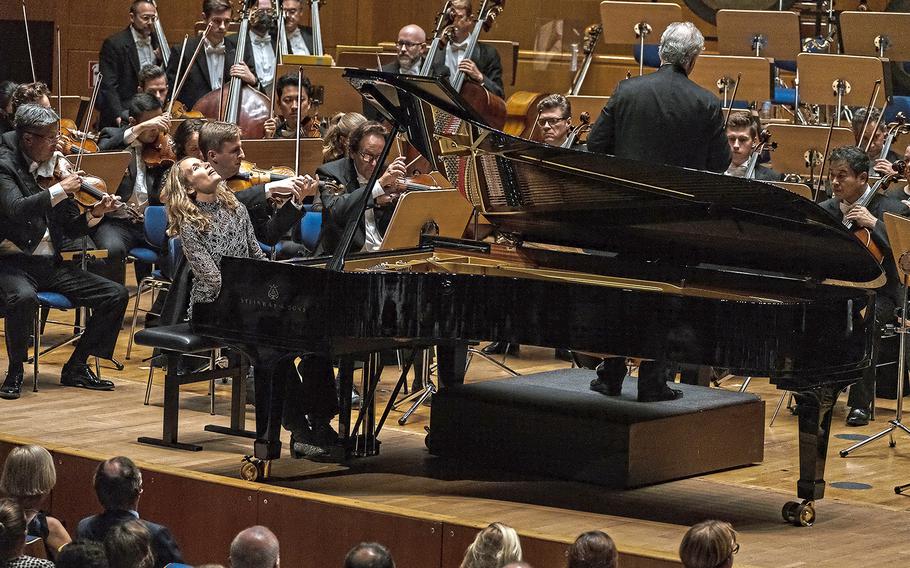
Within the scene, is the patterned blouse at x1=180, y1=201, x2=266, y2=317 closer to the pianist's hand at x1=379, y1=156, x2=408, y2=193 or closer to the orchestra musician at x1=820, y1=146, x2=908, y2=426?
the pianist's hand at x1=379, y1=156, x2=408, y2=193

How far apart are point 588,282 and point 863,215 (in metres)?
1.90

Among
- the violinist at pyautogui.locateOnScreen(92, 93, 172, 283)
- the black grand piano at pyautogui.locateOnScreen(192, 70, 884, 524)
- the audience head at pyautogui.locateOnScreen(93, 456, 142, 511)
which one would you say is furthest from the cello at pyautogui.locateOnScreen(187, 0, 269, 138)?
the audience head at pyautogui.locateOnScreen(93, 456, 142, 511)

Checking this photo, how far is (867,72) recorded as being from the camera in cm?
796

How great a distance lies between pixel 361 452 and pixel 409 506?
74 centimetres

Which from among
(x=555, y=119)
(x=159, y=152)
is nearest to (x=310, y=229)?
(x=159, y=152)

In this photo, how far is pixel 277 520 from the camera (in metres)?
4.77

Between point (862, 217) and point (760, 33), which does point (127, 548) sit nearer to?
point (862, 217)

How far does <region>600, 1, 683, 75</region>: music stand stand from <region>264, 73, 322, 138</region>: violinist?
1.97m

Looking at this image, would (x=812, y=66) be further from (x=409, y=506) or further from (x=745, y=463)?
(x=409, y=506)

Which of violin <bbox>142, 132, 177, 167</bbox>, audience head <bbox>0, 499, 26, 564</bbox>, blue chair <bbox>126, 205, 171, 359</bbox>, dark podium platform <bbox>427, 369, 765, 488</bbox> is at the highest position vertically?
violin <bbox>142, 132, 177, 167</bbox>

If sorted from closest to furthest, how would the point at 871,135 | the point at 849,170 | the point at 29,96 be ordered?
the point at 849,170 < the point at 29,96 < the point at 871,135

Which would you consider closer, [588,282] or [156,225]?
[588,282]

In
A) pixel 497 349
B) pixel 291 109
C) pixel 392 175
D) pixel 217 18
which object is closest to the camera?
pixel 392 175

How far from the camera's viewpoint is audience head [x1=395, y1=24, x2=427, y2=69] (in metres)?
8.67
